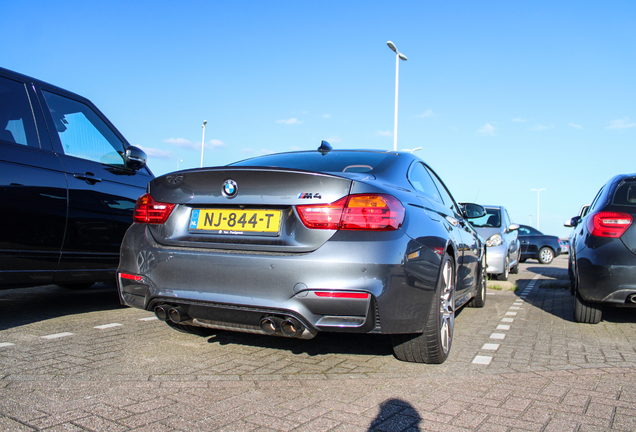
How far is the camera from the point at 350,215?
2.88 meters

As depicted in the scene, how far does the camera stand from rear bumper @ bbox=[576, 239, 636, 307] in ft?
15.3

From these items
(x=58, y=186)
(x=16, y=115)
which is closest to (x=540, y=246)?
(x=58, y=186)

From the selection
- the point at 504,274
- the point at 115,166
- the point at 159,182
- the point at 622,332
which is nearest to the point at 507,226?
the point at 504,274

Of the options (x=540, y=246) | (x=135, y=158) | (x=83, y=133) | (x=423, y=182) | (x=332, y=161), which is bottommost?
(x=540, y=246)

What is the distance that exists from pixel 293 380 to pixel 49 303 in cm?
364

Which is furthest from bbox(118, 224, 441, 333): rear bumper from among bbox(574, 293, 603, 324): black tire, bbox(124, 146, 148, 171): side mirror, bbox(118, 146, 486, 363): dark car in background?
bbox(574, 293, 603, 324): black tire

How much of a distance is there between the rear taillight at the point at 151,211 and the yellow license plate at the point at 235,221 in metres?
0.20

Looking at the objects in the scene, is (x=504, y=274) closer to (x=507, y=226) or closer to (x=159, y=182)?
(x=507, y=226)

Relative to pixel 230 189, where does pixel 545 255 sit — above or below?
below

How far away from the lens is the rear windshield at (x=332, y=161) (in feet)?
11.7

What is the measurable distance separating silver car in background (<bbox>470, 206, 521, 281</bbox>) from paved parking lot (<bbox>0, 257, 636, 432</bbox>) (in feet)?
18.1

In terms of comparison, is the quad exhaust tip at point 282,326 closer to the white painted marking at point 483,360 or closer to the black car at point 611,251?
the white painted marking at point 483,360

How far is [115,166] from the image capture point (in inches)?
201

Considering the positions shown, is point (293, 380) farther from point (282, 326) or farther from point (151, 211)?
point (151, 211)
